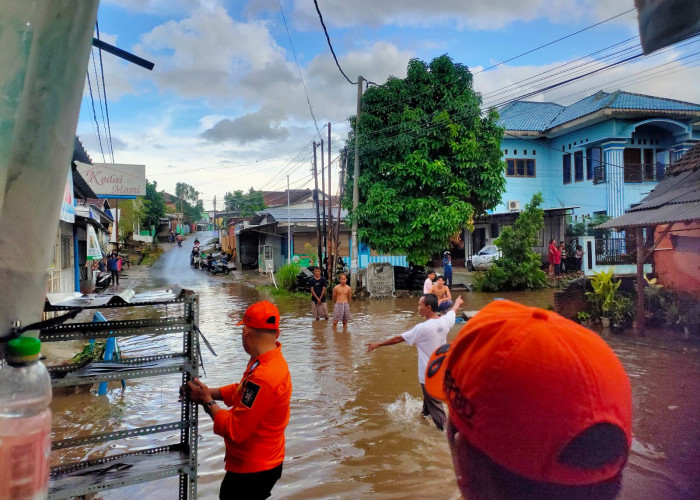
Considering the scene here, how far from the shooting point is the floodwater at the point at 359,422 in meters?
4.54

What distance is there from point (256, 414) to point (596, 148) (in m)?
25.3

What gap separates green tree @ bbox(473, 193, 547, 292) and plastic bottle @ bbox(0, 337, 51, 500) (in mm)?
19027

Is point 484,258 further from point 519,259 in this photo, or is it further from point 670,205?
point 670,205

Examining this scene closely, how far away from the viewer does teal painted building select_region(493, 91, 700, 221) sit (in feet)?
70.8

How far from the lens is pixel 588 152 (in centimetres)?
2470

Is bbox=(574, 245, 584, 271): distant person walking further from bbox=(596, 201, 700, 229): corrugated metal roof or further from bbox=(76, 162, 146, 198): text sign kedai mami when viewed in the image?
bbox=(76, 162, 146, 198): text sign kedai mami

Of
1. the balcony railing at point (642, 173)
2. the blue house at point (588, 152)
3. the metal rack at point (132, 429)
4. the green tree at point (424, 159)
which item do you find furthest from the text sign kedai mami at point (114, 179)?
the balcony railing at point (642, 173)

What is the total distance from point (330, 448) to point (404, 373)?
10.5 ft

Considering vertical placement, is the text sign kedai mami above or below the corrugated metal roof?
above

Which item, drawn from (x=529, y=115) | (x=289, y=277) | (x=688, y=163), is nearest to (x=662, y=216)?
(x=688, y=163)

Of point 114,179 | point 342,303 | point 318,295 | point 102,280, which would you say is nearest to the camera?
point 342,303

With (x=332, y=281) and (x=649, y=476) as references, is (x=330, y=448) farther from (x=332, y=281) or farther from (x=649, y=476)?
(x=332, y=281)

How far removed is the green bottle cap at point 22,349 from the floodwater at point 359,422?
353 centimetres

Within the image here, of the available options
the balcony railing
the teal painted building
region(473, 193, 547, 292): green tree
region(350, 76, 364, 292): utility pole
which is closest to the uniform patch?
region(350, 76, 364, 292): utility pole
